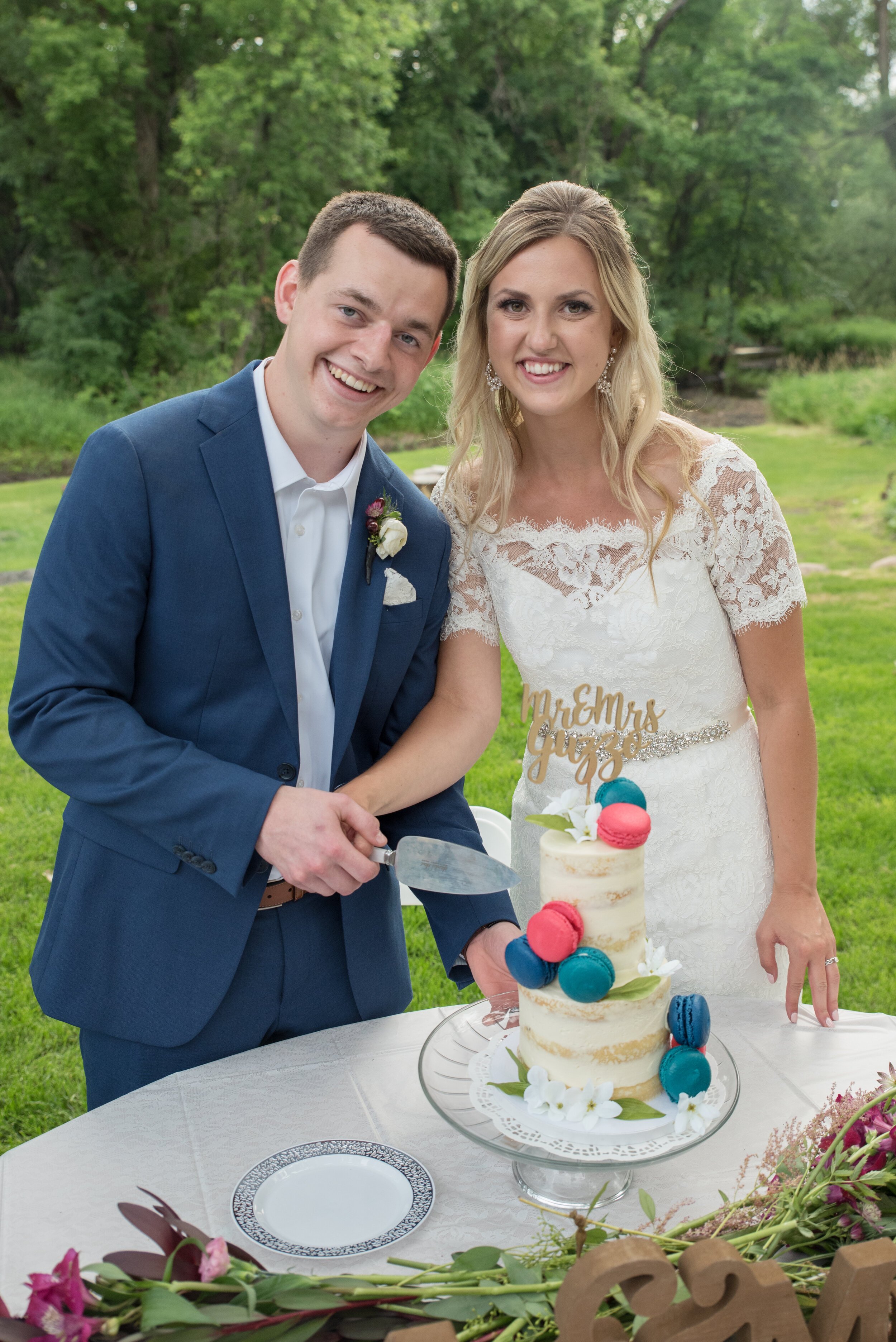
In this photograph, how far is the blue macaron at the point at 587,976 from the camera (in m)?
1.51

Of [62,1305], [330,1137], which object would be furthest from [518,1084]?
[62,1305]

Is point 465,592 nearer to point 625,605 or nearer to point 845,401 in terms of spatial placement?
point 625,605

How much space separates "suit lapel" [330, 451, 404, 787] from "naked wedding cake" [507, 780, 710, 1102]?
2.26 ft

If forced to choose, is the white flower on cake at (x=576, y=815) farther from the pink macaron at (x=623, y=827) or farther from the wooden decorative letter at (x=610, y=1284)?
the wooden decorative letter at (x=610, y=1284)

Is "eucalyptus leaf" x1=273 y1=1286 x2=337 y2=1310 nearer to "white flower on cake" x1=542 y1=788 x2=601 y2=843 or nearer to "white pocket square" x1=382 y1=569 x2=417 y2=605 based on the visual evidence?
"white flower on cake" x1=542 y1=788 x2=601 y2=843

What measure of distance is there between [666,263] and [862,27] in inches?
539

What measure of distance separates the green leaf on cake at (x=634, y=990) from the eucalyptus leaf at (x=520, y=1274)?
1.31ft

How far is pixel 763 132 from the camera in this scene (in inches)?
1079

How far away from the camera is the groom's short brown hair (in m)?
2.14

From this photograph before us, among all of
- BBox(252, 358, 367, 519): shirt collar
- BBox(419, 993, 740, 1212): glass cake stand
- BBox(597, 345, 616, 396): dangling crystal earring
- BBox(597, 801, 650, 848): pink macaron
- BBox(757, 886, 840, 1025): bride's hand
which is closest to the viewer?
BBox(419, 993, 740, 1212): glass cake stand

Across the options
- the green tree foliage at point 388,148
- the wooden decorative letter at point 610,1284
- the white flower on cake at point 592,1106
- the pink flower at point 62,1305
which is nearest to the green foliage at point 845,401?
the green tree foliage at point 388,148

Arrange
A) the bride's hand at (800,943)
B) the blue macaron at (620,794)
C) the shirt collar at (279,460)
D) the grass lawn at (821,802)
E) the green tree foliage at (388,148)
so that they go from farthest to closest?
1. the green tree foliage at (388,148)
2. the grass lawn at (821,802)
3. the bride's hand at (800,943)
4. the shirt collar at (279,460)
5. the blue macaron at (620,794)

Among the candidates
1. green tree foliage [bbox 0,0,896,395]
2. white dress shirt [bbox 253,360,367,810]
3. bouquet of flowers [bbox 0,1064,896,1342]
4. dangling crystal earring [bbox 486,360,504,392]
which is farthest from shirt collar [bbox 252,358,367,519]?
green tree foliage [bbox 0,0,896,395]

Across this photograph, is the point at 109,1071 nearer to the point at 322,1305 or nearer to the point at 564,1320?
the point at 322,1305
